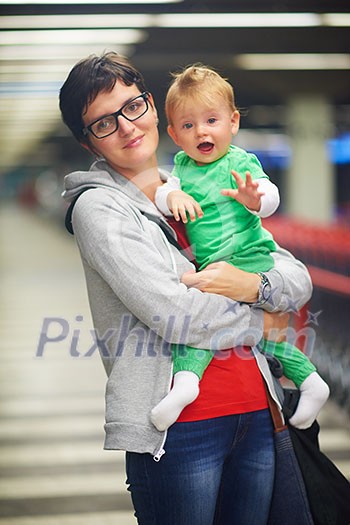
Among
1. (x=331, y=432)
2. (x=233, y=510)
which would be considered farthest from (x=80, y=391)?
(x=233, y=510)

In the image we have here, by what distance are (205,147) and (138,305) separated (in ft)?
1.46

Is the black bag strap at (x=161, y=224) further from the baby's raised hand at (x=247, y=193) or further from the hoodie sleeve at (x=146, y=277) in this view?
the baby's raised hand at (x=247, y=193)

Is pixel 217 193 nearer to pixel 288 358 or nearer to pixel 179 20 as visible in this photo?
pixel 288 358

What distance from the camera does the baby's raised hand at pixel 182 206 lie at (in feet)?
6.51

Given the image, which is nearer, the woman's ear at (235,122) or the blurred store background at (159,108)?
the woman's ear at (235,122)

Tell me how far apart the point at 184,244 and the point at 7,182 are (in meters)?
1.68

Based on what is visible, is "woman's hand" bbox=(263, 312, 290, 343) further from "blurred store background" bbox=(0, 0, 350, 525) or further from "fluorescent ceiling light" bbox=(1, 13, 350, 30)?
"fluorescent ceiling light" bbox=(1, 13, 350, 30)

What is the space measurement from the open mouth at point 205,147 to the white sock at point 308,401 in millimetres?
602

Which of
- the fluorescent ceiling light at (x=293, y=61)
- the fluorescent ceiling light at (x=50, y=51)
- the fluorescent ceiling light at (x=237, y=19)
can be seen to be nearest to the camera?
the fluorescent ceiling light at (x=50, y=51)

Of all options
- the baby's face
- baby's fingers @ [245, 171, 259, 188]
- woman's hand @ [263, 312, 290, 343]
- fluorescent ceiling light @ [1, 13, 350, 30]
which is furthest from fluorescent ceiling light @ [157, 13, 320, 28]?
woman's hand @ [263, 312, 290, 343]

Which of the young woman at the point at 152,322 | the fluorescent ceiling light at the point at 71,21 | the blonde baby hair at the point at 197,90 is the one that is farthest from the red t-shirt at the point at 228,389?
the fluorescent ceiling light at the point at 71,21

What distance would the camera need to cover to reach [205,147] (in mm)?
2088

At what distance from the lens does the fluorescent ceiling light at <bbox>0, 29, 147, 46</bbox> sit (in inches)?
102

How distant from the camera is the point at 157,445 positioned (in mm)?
1938
